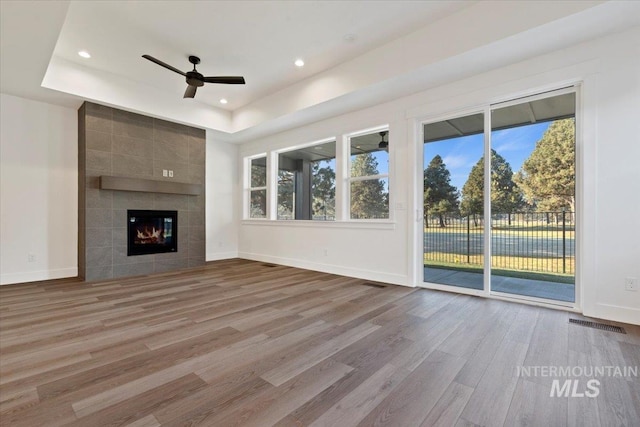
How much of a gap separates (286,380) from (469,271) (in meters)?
3.20

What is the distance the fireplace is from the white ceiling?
1.87 m

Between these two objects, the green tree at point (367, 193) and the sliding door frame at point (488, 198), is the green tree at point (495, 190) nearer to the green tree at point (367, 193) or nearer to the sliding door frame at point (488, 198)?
the sliding door frame at point (488, 198)

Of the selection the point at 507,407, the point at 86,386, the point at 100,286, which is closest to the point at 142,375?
the point at 86,386

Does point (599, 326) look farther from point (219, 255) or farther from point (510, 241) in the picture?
point (219, 255)

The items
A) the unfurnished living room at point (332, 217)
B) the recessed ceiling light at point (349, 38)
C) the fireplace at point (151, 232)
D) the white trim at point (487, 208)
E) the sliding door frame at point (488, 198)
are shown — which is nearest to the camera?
the unfurnished living room at point (332, 217)

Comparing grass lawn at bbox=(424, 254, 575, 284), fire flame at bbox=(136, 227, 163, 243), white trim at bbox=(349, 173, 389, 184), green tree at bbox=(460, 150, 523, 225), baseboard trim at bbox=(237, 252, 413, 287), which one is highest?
white trim at bbox=(349, 173, 389, 184)

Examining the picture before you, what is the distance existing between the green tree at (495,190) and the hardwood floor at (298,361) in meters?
1.15

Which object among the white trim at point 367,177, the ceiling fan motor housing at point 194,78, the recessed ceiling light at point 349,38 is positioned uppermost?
the recessed ceiling light at point 349,38

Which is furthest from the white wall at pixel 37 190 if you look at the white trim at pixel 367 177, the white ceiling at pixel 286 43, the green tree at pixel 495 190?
the green tree at pixel 495 190

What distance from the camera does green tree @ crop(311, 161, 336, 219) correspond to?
5188 millimetres

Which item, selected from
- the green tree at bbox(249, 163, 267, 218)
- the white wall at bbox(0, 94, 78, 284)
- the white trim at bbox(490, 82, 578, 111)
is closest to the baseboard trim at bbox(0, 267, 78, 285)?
the white wall at bbox(0, 94, 78, 284)

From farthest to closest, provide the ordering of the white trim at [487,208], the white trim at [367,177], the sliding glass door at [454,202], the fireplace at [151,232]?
the fireplace at [151,232] → the white trim at [367,177] → the sliding glass door at [454,202] → the white trim at [487,208]

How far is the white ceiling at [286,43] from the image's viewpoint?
8.77 feet

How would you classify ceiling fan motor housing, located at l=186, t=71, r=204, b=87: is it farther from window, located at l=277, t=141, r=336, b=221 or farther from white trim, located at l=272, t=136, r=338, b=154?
window, located at l=277, t=141, r=336, b=221
